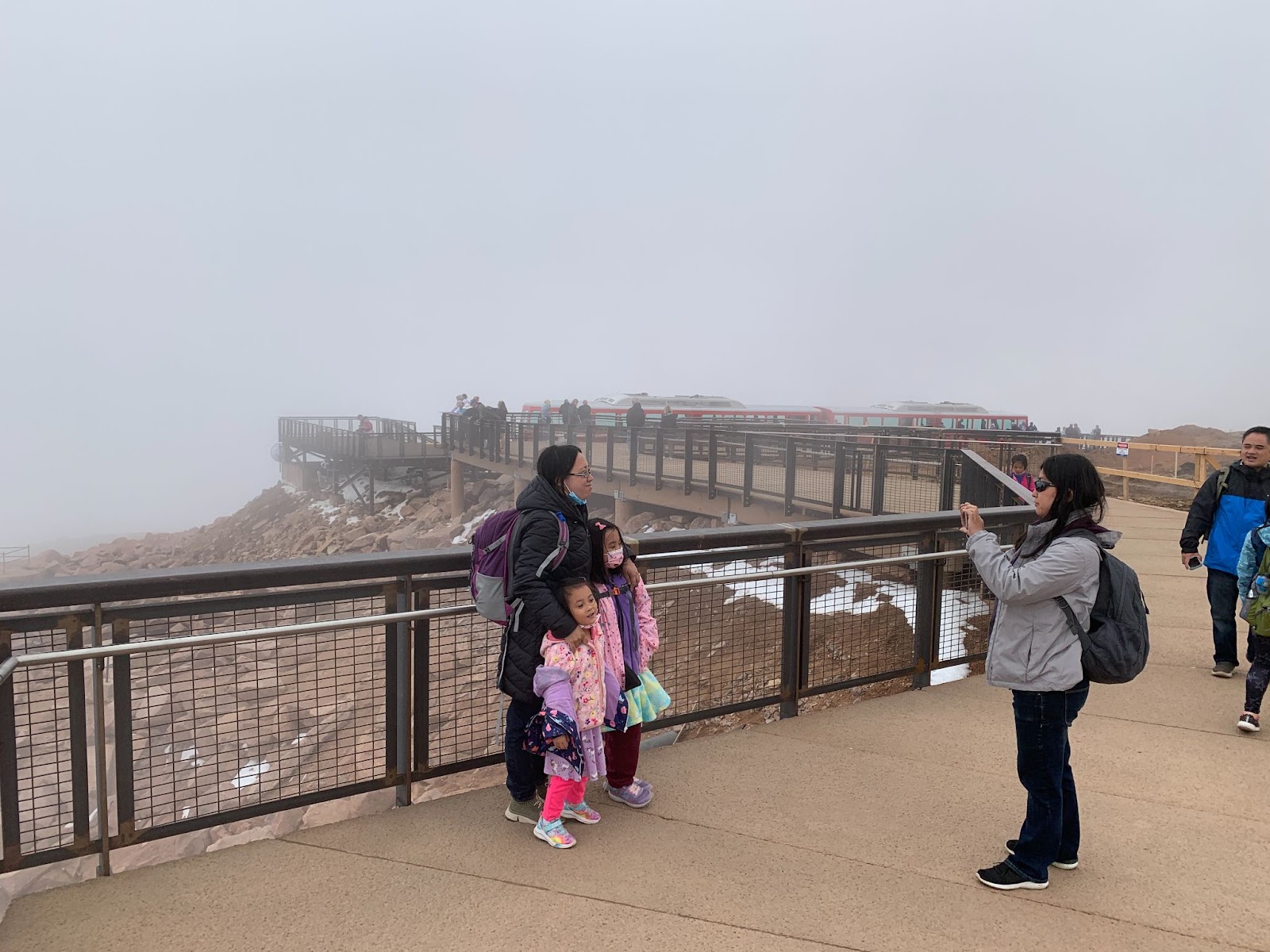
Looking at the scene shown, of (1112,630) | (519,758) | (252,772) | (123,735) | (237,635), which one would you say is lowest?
(252,772)

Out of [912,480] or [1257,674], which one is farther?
[912,480]

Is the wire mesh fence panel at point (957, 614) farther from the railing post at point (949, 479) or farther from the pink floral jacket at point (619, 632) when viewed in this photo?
the railing post at point (949, 479)

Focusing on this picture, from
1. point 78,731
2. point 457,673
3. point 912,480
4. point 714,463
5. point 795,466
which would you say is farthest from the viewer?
point 714,463

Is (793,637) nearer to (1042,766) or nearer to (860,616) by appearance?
(860,616)

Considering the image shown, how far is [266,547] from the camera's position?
→ 41.0m

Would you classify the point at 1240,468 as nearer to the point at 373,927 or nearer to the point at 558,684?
the point at 558,684

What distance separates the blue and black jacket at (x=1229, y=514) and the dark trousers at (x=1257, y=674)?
2.86 ft

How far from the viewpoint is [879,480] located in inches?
485

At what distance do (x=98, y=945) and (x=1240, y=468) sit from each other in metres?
6.72

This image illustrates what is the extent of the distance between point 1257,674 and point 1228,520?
124cm

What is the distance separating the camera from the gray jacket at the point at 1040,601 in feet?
9.44

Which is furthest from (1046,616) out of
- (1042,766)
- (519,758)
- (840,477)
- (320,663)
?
(840,477)

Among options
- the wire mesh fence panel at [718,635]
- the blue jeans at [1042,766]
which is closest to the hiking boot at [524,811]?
the wire mesh fence panel at [718,635]

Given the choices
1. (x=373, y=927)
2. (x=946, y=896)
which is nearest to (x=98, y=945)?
(x=373, y=927)
